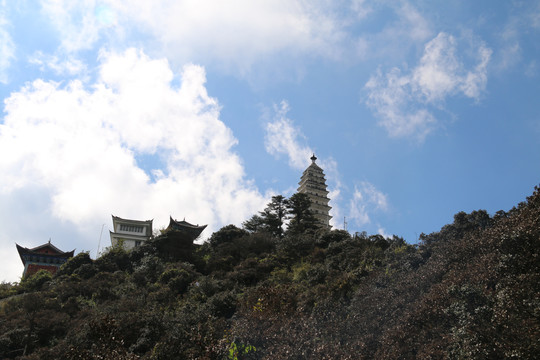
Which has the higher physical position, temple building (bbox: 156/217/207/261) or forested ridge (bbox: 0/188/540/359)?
temple building (bbox: 156/217/207/261)

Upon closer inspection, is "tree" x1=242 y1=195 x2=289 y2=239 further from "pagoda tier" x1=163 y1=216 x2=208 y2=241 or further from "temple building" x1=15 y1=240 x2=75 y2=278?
"temple building" x1=15 y1=240 x2=75 y2=278

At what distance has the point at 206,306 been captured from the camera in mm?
21938

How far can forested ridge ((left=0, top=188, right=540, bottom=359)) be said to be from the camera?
12.3 m

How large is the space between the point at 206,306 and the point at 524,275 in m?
15.3

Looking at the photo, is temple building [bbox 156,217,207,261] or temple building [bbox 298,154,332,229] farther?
temple building [bbox 298,154,332,229]

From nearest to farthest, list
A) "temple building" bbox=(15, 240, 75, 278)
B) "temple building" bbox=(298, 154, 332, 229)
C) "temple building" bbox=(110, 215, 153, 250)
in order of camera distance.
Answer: "temple building" bbox=(15, 240, 75, 278) < "temple building" bbox=(110, 215, 153, 250) < "temple building" bbox=(298, 154, 332, 229)

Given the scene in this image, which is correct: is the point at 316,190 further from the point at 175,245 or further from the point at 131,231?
the point at 175,245

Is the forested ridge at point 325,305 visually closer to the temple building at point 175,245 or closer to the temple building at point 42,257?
the temple building at point 175,245

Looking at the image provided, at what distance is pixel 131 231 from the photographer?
5041 centimetres

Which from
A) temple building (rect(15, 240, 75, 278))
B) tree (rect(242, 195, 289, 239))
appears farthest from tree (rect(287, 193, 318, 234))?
temple building (rect(15, 240, 75, 278))

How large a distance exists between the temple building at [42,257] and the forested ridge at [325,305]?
15907 millimetres

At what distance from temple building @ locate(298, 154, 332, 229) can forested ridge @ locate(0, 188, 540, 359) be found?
103ft

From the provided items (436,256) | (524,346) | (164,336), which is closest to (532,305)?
(524,346)

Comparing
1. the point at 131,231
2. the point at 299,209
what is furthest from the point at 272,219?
the point at 131,231
